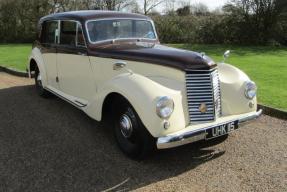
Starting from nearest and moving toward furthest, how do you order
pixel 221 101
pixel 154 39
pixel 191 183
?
pixel 191 183 → pixel 221 101 → pixel 154 39

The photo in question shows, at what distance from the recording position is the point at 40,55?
7898 millimetres

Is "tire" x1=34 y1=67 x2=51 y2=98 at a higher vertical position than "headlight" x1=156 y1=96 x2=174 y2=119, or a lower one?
lower

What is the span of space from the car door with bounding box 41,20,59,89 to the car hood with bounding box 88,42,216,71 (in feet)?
4.94

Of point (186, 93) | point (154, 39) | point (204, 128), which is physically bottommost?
point (204, 128)

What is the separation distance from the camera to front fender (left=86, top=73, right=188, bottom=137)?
4.41 meters

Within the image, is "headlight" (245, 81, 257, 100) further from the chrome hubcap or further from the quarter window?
the quarter window

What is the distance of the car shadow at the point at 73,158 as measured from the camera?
4371 millimetres

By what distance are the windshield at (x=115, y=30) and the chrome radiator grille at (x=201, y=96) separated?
176 centimetres

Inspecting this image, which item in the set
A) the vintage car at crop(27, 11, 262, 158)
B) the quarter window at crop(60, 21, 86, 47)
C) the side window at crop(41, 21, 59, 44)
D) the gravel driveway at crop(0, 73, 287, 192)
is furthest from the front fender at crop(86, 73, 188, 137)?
the side window at crop(41, 21, 59, 44)

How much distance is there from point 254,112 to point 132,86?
1740 mm

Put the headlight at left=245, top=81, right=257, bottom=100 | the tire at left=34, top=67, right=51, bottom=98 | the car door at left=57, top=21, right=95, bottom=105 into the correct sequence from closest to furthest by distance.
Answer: the headlight at left=245, top=81, right=257, bottom=100 < the car door at left=57, top=21, right=95, bottom=105 < the tire at left=34, top=67, right=51, bottom=98

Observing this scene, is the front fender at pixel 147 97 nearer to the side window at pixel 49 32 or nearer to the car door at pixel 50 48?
→ the car door at pixel 50 48

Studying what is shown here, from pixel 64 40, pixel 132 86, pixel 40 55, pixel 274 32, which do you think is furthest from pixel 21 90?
pixel 274 32

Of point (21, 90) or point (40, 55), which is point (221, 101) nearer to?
point (40, 55)
